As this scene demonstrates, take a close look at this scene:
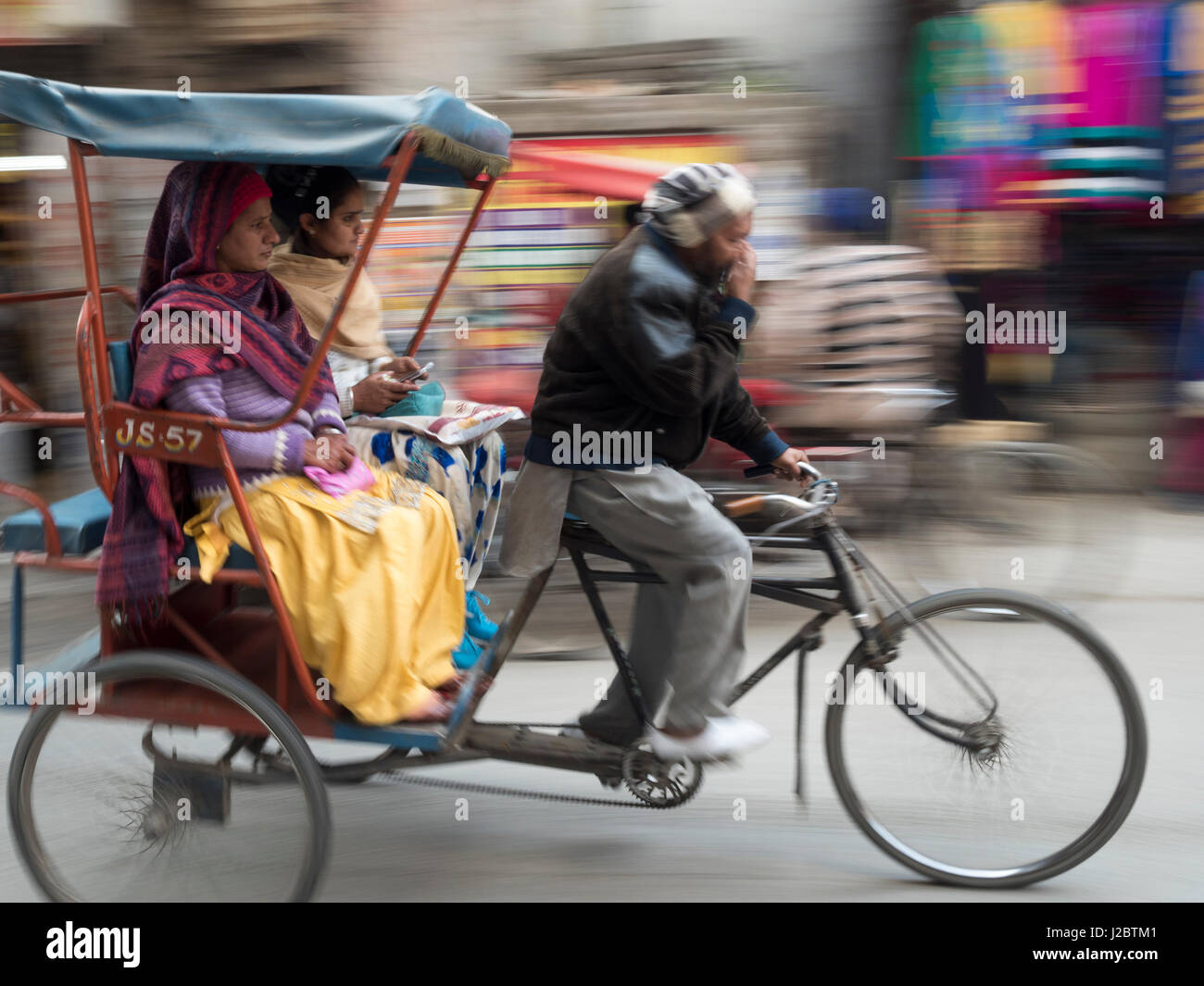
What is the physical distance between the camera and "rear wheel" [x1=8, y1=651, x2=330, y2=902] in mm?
2488

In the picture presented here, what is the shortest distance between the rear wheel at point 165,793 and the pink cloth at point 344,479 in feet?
1.47

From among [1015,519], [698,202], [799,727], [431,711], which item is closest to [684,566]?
[799,727]

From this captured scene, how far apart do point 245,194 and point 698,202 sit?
99cm

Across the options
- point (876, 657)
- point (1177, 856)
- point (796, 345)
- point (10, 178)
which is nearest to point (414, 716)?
point (876, 657)

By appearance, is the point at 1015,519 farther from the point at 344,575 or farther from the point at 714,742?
the point at 344,575

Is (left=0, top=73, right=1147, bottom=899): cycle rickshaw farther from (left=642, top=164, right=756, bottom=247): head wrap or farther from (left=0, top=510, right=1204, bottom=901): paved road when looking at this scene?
(left=642, top=164, right=756, bottom=247): head wrap

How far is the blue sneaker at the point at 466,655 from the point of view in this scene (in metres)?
2.88

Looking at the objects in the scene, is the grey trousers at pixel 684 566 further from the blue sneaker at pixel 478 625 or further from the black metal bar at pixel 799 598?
the blue sneaker at pixel 478 625

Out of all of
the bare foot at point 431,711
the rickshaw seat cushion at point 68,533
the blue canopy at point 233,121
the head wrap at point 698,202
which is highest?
the blue canopy at point 233,121

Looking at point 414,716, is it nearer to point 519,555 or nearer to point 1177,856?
point 519,555

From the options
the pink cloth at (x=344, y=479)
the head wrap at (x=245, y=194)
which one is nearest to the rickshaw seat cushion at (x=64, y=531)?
the pink cloth at (x=344, y=479)

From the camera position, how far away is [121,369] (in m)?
2.66

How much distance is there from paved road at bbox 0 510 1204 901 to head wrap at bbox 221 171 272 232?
1176 mm

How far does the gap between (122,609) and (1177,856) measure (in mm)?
2561
